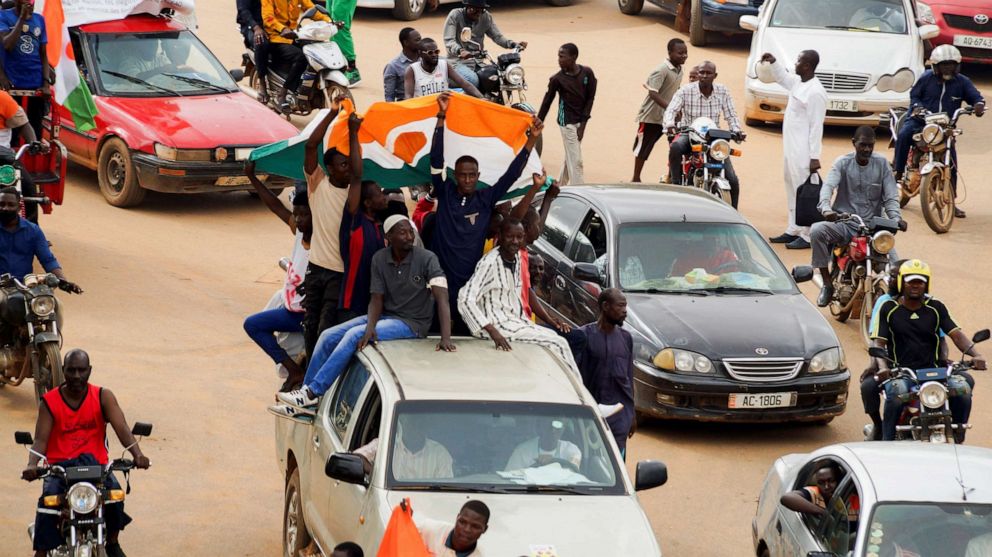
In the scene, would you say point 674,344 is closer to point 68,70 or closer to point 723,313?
point 723,313

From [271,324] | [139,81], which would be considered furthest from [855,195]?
[139,81]

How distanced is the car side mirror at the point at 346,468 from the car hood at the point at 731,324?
4.78 metres

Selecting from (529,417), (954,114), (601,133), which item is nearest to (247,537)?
(529,417)

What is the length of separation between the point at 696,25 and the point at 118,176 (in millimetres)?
11865

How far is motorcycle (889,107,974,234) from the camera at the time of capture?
705 inches

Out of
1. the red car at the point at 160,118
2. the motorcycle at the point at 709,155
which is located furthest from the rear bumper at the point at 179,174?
the motorcycle at the point at 709,155

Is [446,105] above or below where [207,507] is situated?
above

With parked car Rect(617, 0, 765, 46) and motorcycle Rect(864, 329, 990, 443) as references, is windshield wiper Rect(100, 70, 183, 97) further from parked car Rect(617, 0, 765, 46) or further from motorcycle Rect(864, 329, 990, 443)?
parked car Rect(617, 0, 765, 46)

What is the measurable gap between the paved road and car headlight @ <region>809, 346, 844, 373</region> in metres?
0.61

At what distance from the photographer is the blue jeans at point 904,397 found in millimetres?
11148

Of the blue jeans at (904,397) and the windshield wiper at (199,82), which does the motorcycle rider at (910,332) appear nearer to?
Answer: the blue jeans at (904,397)

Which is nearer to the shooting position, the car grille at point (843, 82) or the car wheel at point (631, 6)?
the car grille at point (843, 82)

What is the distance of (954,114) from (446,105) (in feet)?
31.1

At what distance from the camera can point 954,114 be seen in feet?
60.7
